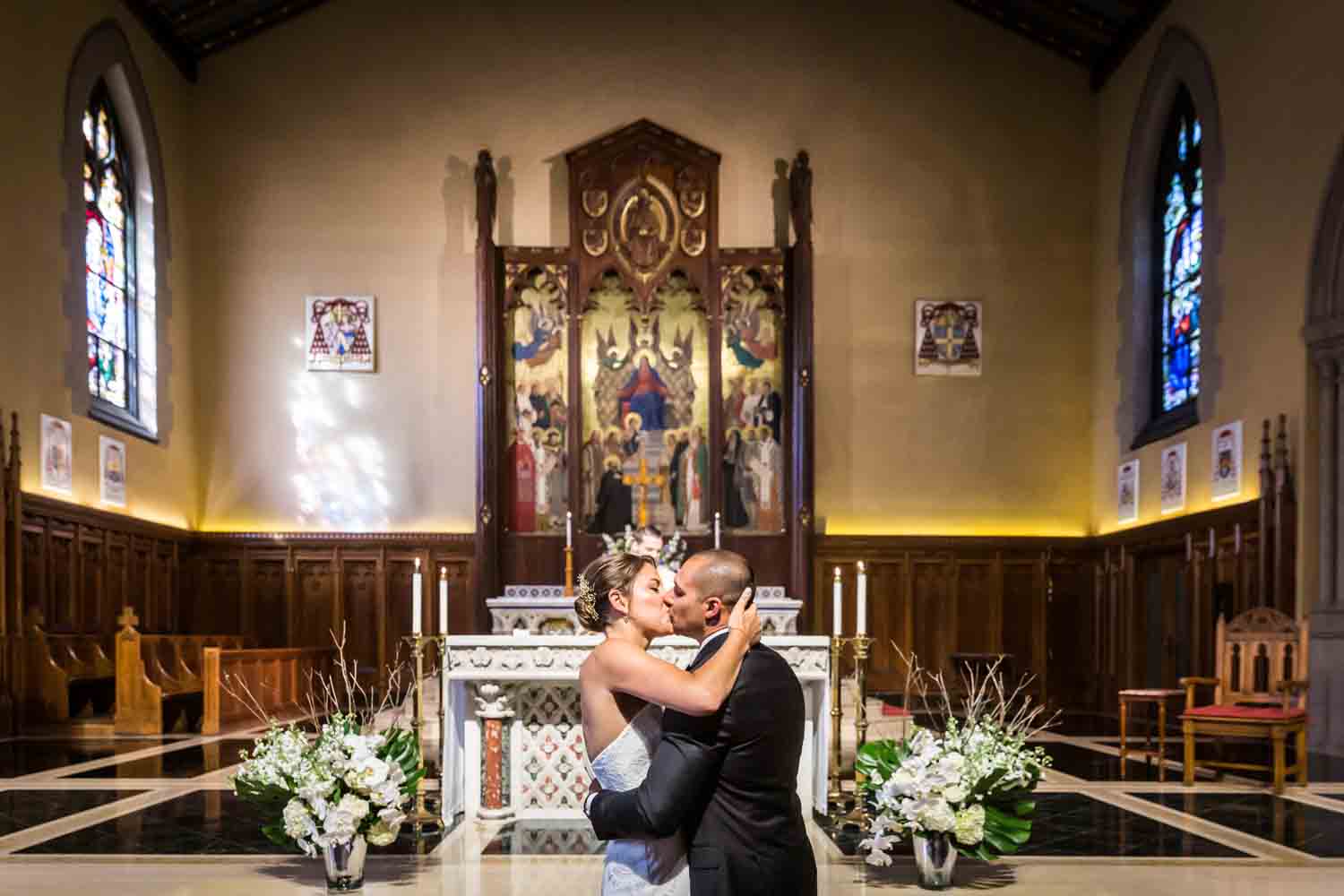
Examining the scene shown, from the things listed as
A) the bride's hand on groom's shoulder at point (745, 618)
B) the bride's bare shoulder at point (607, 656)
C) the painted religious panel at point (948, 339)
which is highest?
the painted religious panel at point (948, 339)

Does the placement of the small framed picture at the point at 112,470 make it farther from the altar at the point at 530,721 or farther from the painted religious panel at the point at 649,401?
the altar at the point at 530,721

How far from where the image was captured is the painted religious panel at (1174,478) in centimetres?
1316

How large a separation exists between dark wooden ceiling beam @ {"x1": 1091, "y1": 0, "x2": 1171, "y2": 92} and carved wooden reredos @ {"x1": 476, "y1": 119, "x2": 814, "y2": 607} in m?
3.79

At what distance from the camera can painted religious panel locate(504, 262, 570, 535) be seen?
598 inches

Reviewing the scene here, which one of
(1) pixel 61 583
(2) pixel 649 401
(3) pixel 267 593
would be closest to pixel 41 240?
(1) pixel 61 583

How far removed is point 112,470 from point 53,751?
417 cm

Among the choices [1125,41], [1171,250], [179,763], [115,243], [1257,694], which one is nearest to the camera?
[1257,694]

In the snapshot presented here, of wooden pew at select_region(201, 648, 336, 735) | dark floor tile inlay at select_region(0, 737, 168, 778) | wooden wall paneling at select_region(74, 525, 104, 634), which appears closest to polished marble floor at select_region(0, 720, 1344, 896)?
dark floor tile inlay at select_region(0, 737, 168, 778)

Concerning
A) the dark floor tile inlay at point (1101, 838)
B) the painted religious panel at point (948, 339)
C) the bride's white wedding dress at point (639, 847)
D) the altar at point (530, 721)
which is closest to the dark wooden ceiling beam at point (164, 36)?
the painted religious panel at point (948, 339)

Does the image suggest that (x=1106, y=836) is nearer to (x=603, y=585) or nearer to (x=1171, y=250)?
(x=603, y=585)

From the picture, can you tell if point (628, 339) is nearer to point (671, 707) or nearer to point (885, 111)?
point (885, 111)

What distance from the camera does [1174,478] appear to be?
1338 cm

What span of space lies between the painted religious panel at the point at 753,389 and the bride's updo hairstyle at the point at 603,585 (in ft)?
39.9

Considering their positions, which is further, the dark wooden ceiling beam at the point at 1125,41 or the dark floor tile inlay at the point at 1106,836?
the dark wooden ceiling beam at the point at 1125,41
